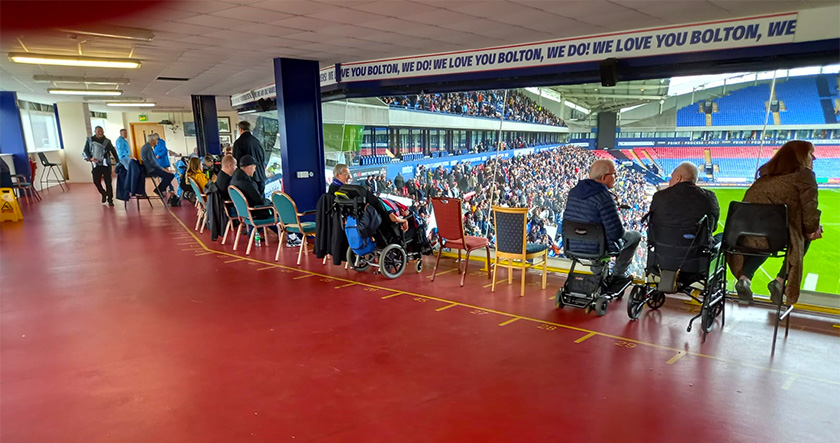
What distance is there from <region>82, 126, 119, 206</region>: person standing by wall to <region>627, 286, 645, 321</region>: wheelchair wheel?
11679 millimetres

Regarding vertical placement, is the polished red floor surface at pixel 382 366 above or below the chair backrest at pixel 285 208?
below

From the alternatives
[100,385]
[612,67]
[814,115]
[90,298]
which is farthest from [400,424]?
[814,115]

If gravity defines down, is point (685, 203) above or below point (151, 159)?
below

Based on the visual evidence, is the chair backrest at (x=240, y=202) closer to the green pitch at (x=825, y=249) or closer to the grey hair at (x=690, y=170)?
the grey hair at (x=690, y=170)

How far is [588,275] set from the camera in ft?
14.8

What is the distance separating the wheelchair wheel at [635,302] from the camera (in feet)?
13.8

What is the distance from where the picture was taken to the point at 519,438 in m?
2.56

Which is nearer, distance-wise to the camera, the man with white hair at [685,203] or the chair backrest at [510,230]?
the man with white hair at [685,203]

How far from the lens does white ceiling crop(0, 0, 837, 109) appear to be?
4.08 metres

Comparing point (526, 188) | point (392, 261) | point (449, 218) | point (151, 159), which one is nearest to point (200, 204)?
point (151, 159)

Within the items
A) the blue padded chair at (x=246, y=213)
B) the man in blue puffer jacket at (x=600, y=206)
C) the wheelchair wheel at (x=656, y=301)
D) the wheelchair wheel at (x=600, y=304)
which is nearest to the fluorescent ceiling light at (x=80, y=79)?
the blue padded chair at (x=246, y=213)

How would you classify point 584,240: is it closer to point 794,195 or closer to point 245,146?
point 794,195

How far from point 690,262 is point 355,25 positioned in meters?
3.78

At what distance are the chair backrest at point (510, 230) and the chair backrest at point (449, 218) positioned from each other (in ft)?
1.42
